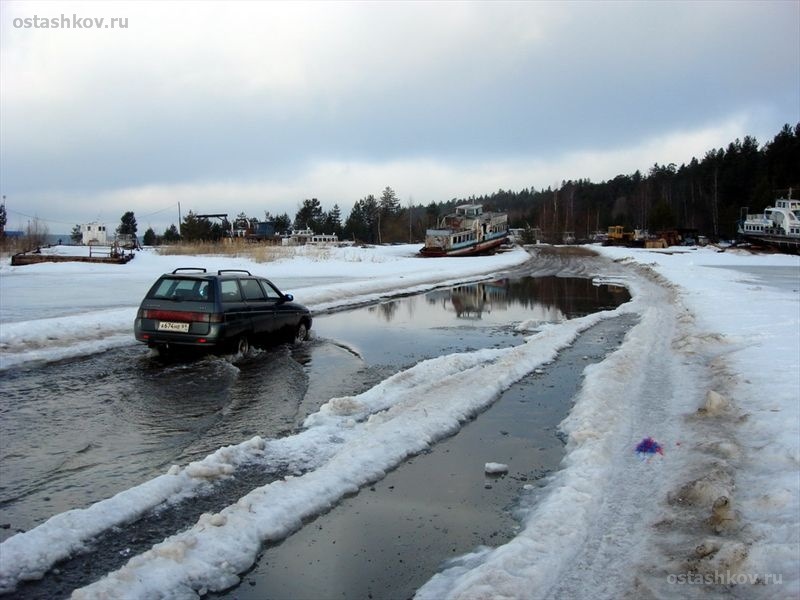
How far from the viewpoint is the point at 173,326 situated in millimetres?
10133

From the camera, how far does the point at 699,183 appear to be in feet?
354

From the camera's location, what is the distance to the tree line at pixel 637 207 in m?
83.7

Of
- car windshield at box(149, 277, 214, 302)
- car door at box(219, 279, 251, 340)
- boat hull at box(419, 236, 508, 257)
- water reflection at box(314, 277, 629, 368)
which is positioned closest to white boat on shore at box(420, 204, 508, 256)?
boat hull at box(419, 236, 508, 257)

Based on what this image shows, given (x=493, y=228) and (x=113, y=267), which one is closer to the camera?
(x=113, y=267)

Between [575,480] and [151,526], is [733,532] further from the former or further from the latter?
[151,526]

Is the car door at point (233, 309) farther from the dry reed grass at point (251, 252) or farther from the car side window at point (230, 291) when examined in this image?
the dry reed grass at point (251, 252)

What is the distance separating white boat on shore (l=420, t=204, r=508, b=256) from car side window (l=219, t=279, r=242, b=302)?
4455 centimetres

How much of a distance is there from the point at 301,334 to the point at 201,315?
10.4 feet

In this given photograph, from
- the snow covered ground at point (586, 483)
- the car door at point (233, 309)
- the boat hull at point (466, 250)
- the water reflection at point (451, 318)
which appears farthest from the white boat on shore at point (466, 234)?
the snow covered ground at point (586, 483)

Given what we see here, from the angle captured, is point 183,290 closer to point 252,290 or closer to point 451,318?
point 252,290

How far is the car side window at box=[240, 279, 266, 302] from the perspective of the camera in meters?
11.5

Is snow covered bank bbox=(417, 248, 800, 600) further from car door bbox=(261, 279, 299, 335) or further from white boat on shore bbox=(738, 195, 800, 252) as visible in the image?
white boat on shore bbox=(738, 195, 800, 252)

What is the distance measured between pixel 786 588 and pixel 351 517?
2.88m

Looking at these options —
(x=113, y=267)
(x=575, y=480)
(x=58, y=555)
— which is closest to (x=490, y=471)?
(x=575, y=480)
